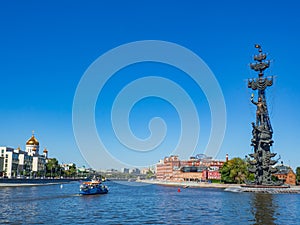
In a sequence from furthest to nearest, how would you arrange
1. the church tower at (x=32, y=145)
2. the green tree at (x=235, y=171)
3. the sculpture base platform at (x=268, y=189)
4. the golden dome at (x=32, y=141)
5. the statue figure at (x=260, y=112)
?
the golden dome at (x=32, y=141) → the church tower at (x=32, y=145) → the green tree at (x=235, y=171) → the statue figure at (x=260, y=112) → the sculpture base platform at (x=268, y=189)

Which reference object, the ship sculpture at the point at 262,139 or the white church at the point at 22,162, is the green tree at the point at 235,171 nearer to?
the ship sculpture at the point at 262,139

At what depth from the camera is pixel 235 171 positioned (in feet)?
406

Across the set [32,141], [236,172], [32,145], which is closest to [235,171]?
[236,172]

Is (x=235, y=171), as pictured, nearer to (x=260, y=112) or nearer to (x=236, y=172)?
(x=236, y=172)

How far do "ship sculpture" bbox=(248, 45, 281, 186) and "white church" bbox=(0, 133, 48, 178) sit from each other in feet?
269

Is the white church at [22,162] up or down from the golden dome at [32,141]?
→ down

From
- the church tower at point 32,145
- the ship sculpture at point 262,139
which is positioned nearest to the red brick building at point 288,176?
the ship sculpture at point 262,139

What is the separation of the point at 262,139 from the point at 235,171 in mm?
31818

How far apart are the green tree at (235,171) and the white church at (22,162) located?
7402cm

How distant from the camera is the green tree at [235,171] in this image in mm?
123562

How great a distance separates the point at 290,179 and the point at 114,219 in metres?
125

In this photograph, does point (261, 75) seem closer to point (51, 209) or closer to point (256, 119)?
point (256, 119)

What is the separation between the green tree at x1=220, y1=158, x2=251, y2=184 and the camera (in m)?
124

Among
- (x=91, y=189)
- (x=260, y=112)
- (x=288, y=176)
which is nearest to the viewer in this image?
(x=91, y=189)
